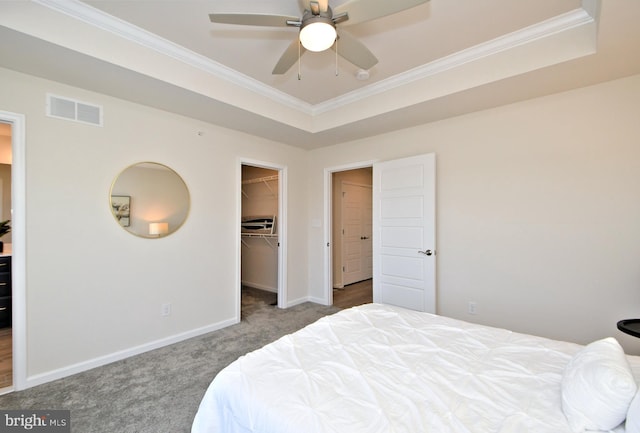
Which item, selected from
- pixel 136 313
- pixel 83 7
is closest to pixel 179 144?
pixel 83 7

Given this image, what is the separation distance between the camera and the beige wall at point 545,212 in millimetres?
2412

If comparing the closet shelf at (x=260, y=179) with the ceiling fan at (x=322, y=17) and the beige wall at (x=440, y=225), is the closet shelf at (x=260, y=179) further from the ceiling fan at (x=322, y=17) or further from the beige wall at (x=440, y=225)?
the ceiling fan at (x=322, y=17)

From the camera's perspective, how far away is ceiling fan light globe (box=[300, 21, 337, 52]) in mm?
1611

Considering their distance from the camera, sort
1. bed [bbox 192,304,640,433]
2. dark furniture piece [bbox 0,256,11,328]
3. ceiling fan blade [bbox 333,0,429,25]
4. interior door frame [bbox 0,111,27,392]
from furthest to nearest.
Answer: dark furniture piece [bbox 0,256,11,328] → interior door frame [bbox 0,111,27,392] → ceiling fan blade [bbox 333,0,429,25] → bed [bbox 192,304,640,433]

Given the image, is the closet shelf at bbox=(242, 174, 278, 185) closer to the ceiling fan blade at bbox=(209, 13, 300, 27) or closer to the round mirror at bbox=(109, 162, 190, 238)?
the round mirror at bbox=(109, 162, 190, 238)

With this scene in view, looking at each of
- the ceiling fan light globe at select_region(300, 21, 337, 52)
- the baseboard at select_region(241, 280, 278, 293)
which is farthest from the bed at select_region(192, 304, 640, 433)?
the baseboard at select_region(241, 280, 278, 293)

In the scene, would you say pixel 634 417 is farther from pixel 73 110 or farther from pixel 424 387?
pixel 73 110

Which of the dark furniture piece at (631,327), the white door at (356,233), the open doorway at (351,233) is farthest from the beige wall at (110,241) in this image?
the dark furniture piece at (631,327)

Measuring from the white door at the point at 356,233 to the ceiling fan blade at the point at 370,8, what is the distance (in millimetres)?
4050

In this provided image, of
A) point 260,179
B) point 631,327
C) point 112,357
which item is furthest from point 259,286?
point 631,327

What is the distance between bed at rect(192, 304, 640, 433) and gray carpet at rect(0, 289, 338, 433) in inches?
36.4

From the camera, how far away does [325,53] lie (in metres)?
2.54

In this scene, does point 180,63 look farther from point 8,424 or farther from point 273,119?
point 8,424

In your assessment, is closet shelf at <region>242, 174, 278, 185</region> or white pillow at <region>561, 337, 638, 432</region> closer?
white pillow at <region>561, 337, 638, 432</region>
